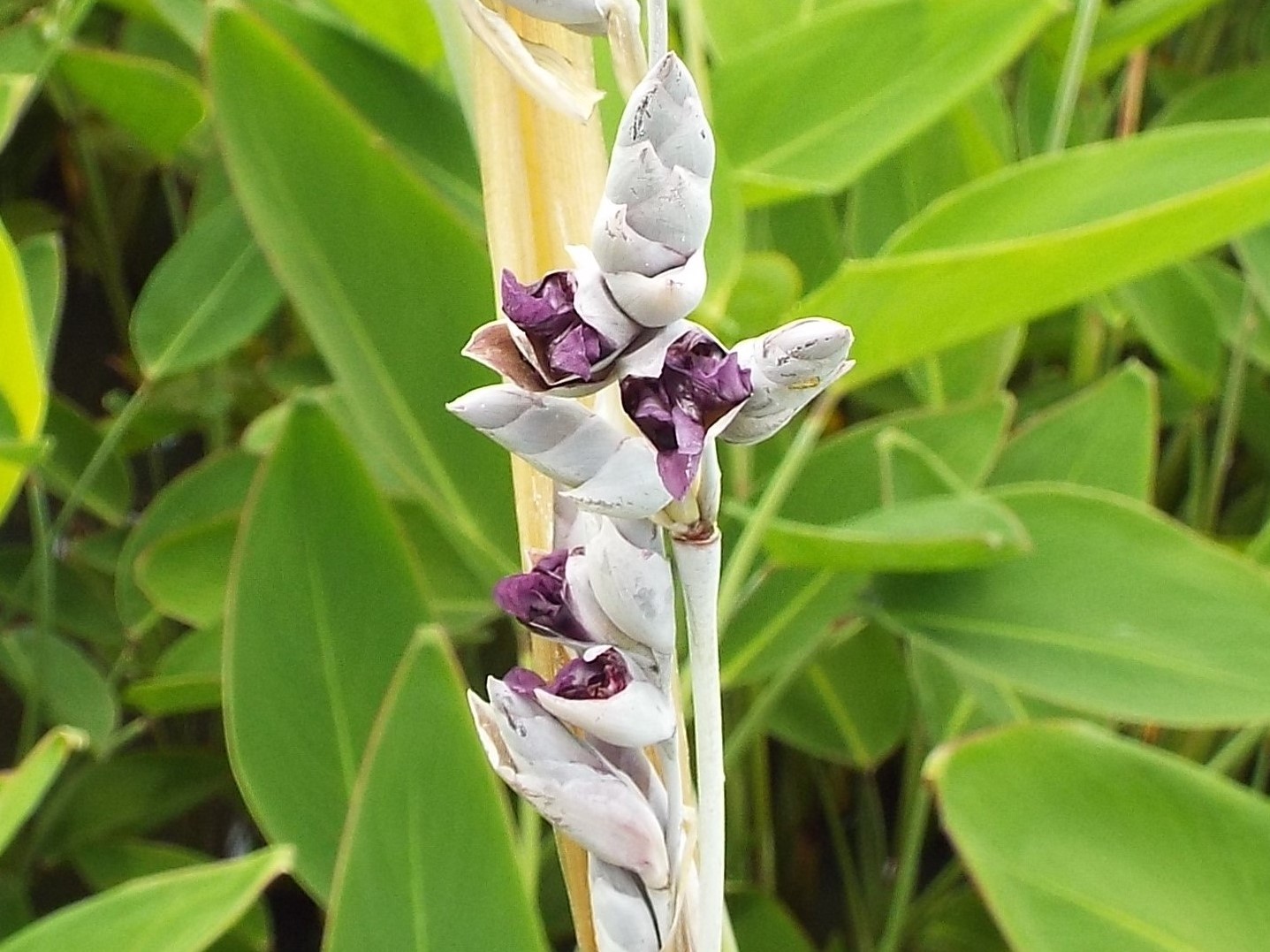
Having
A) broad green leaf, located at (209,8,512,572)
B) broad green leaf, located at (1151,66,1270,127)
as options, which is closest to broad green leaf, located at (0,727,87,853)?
broad green leaf, located at (209,8,512,572)

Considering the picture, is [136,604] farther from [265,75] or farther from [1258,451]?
[1258,451]

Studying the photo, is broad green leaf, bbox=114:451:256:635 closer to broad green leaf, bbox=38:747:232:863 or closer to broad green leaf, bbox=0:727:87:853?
broad green leaf, bbox=38:747:232:863

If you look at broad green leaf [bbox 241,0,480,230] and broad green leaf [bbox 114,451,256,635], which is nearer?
broad green leaf [bbox 241,0,480,230]

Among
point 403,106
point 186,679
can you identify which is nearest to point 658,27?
point 403,106

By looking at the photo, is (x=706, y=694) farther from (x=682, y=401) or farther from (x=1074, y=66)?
(x=1074, y=66)

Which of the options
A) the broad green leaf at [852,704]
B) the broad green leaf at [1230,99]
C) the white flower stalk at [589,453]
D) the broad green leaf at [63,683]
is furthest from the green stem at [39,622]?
the broad green leaf at [1230,99]
